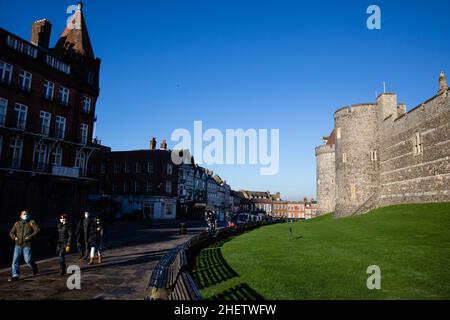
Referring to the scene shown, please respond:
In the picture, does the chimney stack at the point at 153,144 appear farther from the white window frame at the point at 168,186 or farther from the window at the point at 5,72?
the window at the point at 5,72

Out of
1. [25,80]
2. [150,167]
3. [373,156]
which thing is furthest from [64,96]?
[373,156]

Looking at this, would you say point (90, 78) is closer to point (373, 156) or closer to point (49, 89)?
point (49, 89)

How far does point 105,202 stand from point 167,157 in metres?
12.2

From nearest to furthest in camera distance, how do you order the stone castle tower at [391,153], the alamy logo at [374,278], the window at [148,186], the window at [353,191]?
the alamy logo at [374,278]
the stone castle tower at [391,153]
the window at [353,191]
the window at [148,186]

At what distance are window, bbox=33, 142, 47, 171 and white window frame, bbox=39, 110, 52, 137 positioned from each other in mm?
1119

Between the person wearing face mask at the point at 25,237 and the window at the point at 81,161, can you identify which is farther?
the window at the point at 81,161

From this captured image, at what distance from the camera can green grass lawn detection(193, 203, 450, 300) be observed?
7473 millimetres

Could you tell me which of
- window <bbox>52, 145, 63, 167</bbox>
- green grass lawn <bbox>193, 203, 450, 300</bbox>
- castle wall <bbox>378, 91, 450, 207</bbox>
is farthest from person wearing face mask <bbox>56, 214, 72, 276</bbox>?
castle wall <bbox>378, 91, 450, 207</bbox>

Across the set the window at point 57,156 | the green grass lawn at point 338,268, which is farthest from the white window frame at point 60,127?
the green grass lawn at point 338,268

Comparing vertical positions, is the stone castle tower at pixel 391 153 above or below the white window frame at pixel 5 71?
below

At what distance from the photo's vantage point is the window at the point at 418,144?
24.2 m

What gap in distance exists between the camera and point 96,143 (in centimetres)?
4978

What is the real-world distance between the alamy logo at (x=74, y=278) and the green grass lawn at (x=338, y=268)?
3350 millimetres
